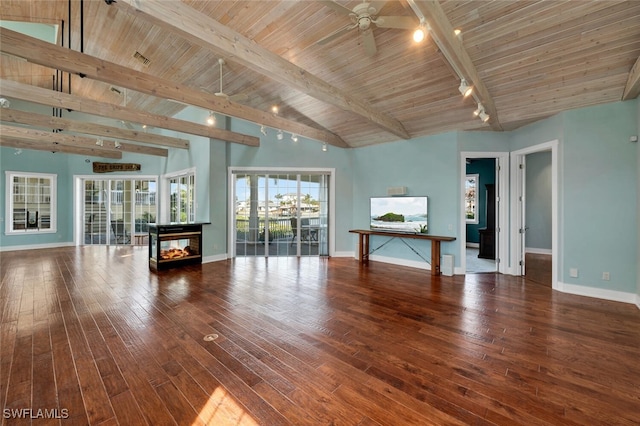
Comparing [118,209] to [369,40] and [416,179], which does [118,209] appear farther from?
[369,40]

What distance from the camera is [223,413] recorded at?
1.68 metres

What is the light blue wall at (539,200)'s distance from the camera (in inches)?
299

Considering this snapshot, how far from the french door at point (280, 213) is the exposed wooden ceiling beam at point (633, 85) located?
5253 mm

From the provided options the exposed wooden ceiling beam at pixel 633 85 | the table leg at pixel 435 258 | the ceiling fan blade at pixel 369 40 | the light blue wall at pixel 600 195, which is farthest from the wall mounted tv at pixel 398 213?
the ceiling fan blade at pixel 369 40

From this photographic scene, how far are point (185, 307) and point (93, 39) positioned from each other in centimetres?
499

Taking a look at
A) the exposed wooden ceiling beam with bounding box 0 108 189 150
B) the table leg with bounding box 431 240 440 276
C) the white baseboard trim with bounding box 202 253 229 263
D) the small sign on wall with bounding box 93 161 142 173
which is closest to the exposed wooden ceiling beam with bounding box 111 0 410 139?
the table leg with bounding box 431 240 440 276

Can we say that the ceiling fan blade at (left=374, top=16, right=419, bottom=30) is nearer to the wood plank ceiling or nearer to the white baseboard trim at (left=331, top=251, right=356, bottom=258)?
the wood plank ceiling

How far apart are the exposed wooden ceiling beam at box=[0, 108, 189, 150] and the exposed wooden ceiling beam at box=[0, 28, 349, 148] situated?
6.42 ft

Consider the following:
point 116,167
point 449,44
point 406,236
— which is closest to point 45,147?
point 116,167

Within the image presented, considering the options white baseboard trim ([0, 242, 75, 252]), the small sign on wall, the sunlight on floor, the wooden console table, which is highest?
the small sign on wall

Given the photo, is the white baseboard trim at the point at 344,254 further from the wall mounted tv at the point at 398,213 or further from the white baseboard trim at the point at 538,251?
the white baseboard trim at the point at 538,251

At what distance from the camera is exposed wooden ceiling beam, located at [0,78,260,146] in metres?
3.86

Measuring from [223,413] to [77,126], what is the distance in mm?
6770

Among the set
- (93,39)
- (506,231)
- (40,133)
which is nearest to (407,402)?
(506,231)
